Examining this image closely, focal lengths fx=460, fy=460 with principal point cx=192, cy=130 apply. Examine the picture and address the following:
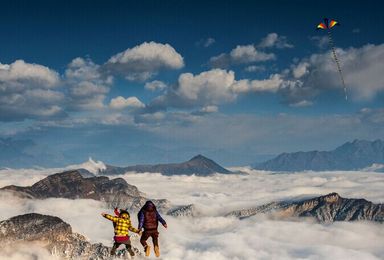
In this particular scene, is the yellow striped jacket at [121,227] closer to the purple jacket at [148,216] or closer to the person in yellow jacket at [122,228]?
the person in yellow jacket at [122,228]

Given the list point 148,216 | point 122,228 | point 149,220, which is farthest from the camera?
point 149,220

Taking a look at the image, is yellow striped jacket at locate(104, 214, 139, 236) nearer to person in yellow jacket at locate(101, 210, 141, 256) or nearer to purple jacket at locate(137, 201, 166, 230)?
person in yellow jacket at locate(101, 210, 141, 256)

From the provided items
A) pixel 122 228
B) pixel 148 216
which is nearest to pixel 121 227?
pixel 122 228

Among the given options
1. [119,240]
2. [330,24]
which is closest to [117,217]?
[119,240]

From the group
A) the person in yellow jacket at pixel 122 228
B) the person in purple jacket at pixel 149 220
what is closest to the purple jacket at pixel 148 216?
the person in purple jacket at pixel 149 220

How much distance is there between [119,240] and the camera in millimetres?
39531

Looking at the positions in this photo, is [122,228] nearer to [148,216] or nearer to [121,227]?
[121,227]

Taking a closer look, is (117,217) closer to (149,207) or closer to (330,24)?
(149,207)

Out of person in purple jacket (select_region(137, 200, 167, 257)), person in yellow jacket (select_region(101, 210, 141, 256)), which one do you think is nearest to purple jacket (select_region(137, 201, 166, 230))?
person in purple jacket (select_region(137, 200, 167, 257))

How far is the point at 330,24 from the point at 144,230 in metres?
72.2

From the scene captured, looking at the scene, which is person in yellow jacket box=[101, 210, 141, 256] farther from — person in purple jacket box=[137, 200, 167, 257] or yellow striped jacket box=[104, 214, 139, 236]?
person in purple jacket box=[137, 200, 167, 257]

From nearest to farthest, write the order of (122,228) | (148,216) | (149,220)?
(122,228)
(148,216)
(149,220)

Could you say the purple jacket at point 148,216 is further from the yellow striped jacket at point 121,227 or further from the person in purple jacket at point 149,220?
the yellow striped jacket at point 121,227

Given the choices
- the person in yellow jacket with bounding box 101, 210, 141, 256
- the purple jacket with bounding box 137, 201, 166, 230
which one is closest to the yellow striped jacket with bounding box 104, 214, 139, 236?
the person in yellow jacket with bounding box 101, 210, 141, 256
